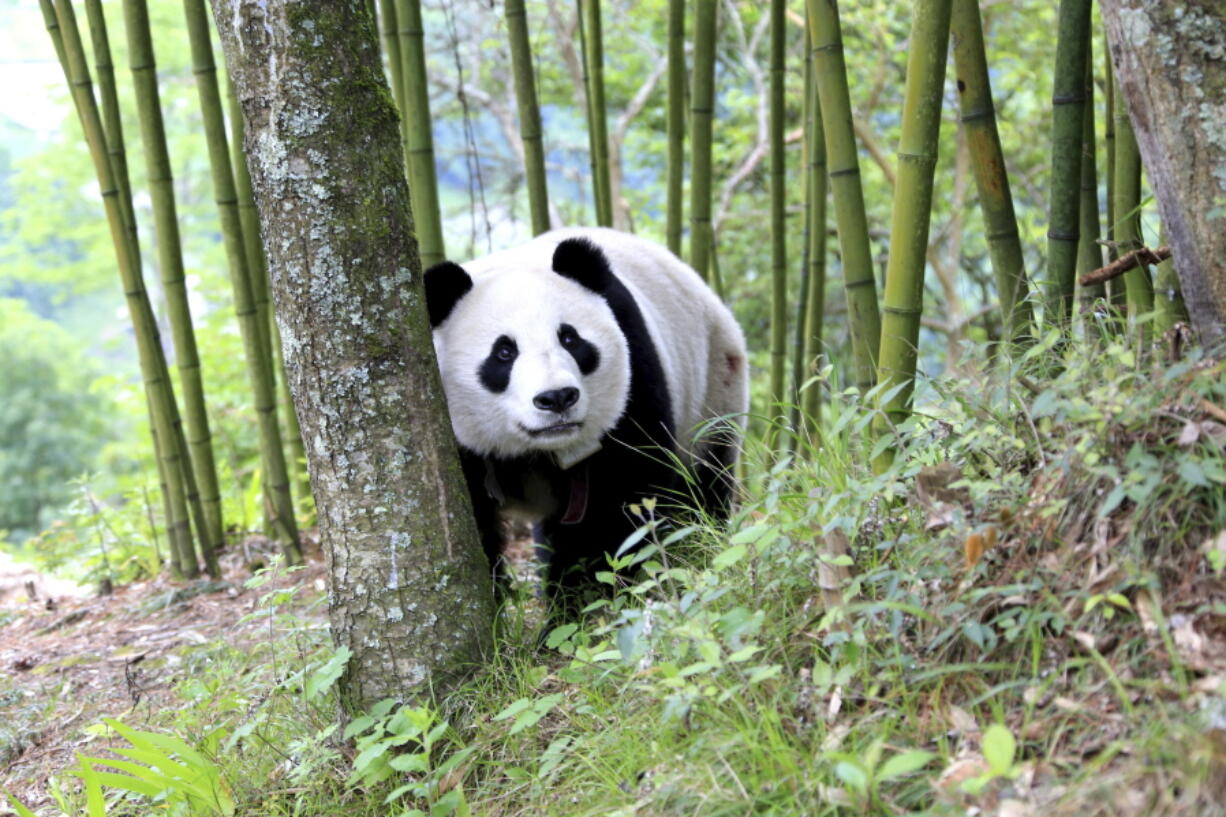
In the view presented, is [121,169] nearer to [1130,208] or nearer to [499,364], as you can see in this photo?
[499,364]

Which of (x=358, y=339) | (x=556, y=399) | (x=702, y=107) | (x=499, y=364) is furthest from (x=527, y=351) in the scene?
(x=702, y=107)

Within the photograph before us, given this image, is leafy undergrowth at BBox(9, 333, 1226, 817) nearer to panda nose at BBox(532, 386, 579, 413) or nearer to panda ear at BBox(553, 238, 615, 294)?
panda nose at BBox(532, 386, 579, 413)

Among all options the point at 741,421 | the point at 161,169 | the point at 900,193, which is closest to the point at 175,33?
the point at 161,169

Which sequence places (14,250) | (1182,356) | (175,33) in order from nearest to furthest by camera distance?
1. (1182,356)
2. (175,33)
3. (14,250)

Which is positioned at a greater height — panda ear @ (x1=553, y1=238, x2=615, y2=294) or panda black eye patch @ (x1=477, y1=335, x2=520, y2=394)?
panda ear @ (x1=553, y1=238, x2=615, y2=294)

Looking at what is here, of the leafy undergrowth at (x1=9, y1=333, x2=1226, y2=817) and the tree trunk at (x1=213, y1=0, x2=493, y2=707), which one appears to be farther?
the tree trunk at (x1=213, y1=0, x2=493, y2=707)

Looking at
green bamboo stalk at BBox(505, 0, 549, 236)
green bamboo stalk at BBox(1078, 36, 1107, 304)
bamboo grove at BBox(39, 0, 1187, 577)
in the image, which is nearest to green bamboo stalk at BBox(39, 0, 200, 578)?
A: bamboo grove at BBox(39, 0, 1187, 577)

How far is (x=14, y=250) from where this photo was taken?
818 inches

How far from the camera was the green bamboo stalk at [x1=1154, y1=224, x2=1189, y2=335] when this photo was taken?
256 centimetres

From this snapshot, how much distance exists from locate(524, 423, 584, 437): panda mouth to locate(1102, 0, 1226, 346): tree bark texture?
159 cm

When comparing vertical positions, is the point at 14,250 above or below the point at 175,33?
below

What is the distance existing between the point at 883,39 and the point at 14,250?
17.1 meters

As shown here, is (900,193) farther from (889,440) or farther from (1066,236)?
(889,440)

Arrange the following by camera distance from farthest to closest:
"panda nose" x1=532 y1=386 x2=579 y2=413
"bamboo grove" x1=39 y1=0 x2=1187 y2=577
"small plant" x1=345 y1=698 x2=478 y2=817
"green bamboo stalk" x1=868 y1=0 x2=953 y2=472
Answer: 1. "panda nose" x1=532 y1=386 x2=579 y2=413
2. "bamboo grove" x1=39 y1=0 x2=1187 y2=577
3. "green bamboo stalk" x1=868 y1=0 x2=953 y2=472
4. "small plant" x1=345 y1=698 x2=478 y2=817
